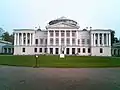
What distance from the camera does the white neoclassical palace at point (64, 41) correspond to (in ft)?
273

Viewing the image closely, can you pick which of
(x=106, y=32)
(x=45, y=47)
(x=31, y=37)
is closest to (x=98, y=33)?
(x=106, y=32)

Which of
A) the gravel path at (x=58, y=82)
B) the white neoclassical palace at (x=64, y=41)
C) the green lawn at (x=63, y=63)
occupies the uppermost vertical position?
the white neoclassical palace at (x=64, y=41)

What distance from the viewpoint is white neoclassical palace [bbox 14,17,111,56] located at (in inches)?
3273

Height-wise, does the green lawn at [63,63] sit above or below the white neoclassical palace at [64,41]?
below

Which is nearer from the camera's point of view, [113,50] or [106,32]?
[106,32]

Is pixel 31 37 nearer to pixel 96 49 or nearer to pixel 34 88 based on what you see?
pixel 96 49

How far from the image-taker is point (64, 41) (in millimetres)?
83562

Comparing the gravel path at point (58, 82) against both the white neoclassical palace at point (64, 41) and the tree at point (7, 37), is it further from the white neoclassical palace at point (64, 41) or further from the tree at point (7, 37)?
the tree at point (7, 37)

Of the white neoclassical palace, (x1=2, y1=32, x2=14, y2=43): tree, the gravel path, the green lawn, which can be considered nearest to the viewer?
the gravel path

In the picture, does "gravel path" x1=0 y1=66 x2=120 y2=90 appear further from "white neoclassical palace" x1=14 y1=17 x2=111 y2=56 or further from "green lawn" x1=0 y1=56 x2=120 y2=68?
"white neoclassical palace" x1=14 y1=17 x2=111 y2=56

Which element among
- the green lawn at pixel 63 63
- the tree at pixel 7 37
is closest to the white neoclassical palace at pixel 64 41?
→ the tree at pixel 7 37

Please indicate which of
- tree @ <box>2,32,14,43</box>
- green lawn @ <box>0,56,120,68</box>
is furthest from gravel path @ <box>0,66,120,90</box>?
tree @ <box>2,32,14,43</box>

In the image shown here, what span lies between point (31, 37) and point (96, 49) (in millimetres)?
32427

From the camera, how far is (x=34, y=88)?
27.0 ft
